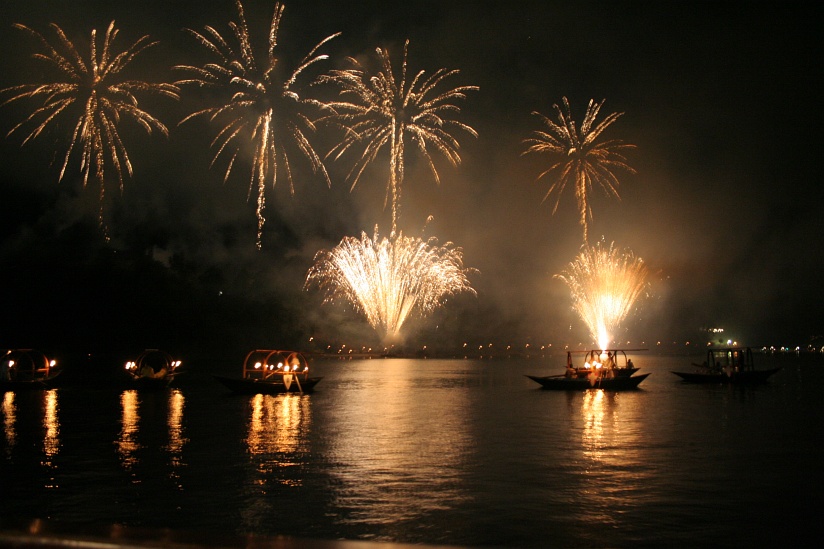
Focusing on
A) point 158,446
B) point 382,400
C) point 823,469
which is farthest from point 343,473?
point 382,400

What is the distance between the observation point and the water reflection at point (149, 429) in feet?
79.2

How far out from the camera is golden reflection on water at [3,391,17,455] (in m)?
A: 27.8

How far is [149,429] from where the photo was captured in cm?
3219

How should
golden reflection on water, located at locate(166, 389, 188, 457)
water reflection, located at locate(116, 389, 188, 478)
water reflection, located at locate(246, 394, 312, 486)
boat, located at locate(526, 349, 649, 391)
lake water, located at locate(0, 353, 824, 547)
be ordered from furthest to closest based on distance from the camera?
boat, located at locate(526, 349, 649, 391), golden reflection on water, located at locate(166, 389, 188, 457), water reflection, located at locate(116, 389, 188, 478), water reflection, located at locate(246, 394, 312, 486), lake water, located at locate(0, 353, 824, 547)

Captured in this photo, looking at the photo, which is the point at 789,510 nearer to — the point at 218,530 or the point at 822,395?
the point at 218,530

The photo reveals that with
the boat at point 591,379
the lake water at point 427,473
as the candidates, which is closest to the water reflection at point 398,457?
the lake water at point 427,473

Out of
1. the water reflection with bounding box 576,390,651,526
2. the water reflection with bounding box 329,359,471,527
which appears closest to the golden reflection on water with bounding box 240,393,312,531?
the water reflection with bounding box 329,359,471,527

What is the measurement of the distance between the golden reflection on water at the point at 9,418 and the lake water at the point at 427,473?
224mm

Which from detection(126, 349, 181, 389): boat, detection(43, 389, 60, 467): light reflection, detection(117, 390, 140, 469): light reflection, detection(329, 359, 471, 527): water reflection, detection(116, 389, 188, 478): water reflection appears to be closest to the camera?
detection(329, 359, 471, 527): water reflection

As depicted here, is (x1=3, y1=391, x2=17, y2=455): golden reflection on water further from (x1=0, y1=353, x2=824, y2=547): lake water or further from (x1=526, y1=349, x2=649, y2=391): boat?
(x1=526, y1=349, x2=649, y2=391): boat

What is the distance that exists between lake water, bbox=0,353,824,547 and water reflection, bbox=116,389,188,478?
0.45 feet

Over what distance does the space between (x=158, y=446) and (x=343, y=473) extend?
31.6ft

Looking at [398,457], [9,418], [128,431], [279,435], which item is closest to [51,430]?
[128,431]

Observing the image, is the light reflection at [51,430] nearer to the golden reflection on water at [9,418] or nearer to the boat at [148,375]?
the golden reflection on water at [9,418]
